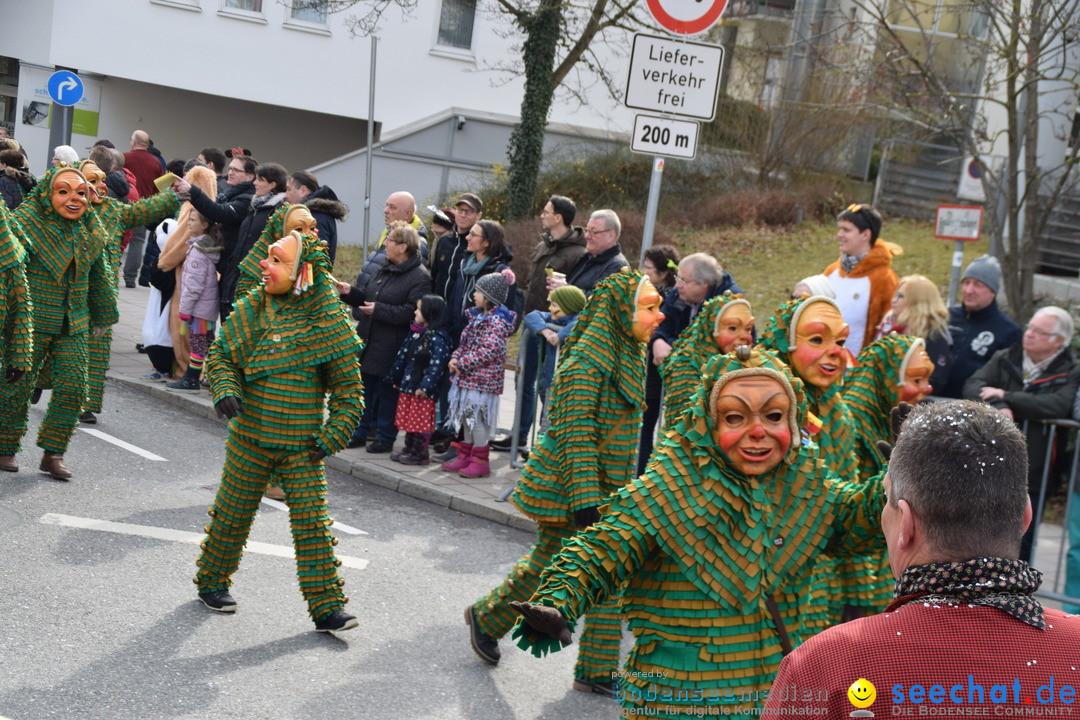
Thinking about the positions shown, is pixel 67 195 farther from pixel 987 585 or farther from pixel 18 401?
pixel 987 585

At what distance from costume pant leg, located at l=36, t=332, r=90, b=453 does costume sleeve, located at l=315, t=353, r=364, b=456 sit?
269 centimetres

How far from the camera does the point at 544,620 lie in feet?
10.1

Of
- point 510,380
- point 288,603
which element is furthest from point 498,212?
point 288,603

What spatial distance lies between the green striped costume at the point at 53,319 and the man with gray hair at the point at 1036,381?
5.62m

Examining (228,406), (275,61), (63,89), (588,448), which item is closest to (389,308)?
(228,406)

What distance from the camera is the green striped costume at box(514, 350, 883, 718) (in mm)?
3619

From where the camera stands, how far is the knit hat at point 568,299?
25.6 ft

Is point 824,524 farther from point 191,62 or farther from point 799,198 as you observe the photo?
point 191,62

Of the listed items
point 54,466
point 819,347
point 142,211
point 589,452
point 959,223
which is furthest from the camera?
point 959,223

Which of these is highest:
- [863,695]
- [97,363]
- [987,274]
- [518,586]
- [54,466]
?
[987,274]

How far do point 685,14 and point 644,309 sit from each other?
6.99 ft

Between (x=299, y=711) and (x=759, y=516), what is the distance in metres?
2.30

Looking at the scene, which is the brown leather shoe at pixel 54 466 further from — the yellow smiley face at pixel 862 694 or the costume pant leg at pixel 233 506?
the yellow smiley face at pixel 862 694

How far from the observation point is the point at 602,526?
11.7ft
